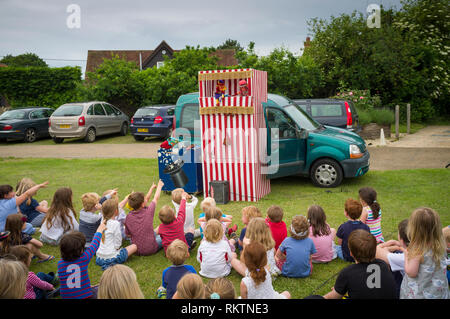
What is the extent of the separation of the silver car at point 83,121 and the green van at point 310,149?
9.89 metres

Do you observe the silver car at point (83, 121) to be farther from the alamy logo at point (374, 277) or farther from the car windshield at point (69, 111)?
the alamy logo at point (374, 277)

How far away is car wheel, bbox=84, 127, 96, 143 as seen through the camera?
1777 centimetres

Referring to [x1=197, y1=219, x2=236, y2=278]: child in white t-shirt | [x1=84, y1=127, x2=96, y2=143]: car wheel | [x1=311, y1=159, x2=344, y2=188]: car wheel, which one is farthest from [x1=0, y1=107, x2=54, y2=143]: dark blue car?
[x1=197, y1=219, x2=236, y2=278]: child in white t-shirt

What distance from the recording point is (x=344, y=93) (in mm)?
19266

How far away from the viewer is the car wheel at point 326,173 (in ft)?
29.5

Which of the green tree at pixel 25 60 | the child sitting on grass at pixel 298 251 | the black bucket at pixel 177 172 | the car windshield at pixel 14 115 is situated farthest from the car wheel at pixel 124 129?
→ the green tree at pixel 25 60

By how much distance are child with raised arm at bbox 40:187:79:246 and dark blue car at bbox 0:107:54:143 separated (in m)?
13.6

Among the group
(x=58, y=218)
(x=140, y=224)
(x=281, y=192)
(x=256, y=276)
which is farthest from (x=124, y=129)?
(x=256, y=276)

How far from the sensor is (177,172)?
874 centimetres

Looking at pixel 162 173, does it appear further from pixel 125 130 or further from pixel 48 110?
pixel 48 110

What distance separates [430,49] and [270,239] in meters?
22.7

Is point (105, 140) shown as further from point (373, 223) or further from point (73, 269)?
point (373, 223)

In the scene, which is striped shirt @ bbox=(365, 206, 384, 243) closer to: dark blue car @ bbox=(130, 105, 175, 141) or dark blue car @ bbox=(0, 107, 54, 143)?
dark blue car @ bbox=(130, 105, 175, 141)
